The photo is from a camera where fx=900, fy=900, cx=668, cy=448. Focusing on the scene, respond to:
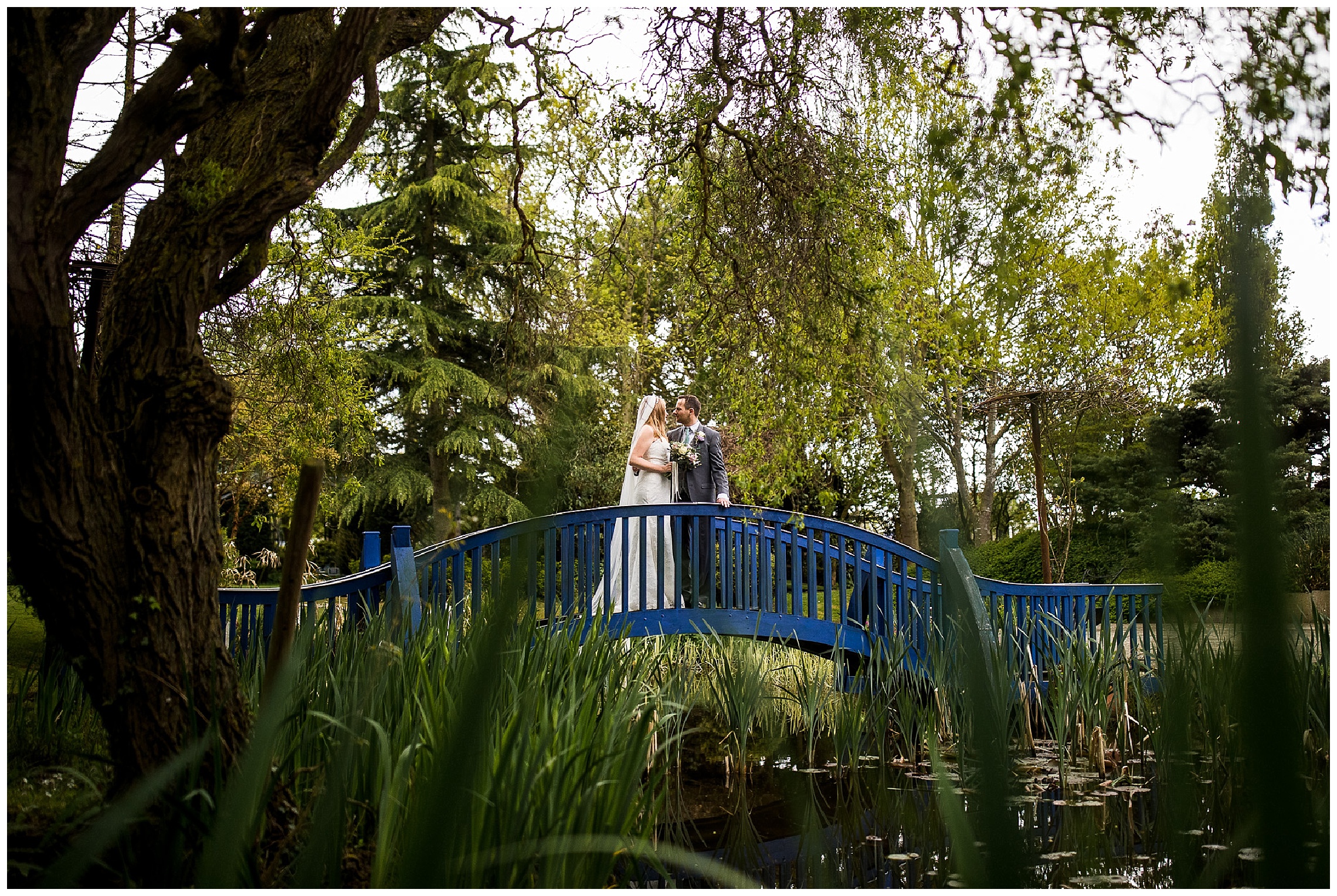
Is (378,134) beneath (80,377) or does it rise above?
above

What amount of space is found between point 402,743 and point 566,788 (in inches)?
15.6

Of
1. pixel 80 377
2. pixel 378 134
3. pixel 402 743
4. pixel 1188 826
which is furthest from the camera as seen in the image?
pixel 378 134

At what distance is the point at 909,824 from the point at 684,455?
Result: 11.4 feet

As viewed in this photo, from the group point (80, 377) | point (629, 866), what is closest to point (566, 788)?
point (629, 866)

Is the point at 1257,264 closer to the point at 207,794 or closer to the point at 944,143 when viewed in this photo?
the point at 207,794

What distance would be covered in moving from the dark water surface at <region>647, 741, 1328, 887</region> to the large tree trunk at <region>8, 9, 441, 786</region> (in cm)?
138

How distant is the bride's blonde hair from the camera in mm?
6648

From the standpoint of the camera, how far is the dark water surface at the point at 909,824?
278cm

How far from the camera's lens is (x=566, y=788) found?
181 centimetres

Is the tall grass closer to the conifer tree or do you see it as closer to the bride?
the bride

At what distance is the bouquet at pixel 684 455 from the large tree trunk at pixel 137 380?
448cm

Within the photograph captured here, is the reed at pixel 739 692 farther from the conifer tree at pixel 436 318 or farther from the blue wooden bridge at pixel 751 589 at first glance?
the conifer tree at pixel 436 318

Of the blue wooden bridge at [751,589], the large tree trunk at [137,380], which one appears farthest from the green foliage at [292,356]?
the large tree trunk at [137,380]

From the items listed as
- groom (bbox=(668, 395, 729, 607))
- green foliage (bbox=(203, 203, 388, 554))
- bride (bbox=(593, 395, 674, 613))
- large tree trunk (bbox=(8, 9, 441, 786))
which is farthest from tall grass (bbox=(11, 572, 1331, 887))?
green foliage (bbox=(203, 203, 388, 554))
